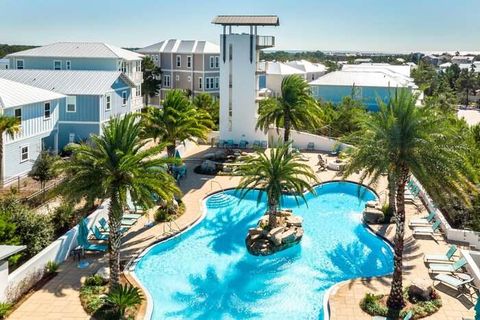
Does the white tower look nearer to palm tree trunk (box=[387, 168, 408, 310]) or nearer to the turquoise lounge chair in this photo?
the turquoise lounge chair

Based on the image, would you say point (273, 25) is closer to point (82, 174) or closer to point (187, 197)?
point (187, 197)

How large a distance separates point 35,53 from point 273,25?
25882 millimetres

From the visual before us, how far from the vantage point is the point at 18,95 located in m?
29.1

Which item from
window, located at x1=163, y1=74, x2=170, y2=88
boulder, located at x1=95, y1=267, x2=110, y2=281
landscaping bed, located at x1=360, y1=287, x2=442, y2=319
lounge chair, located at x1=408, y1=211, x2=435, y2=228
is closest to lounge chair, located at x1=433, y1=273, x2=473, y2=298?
landscaping bed, located at x1=360, y1=287, x2=442, y2=319

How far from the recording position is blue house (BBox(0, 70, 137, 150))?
35688 millimetres

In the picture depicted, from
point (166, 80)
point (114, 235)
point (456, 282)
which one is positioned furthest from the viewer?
point (166, 80)

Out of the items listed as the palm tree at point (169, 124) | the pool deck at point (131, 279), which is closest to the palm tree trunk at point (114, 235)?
the pool deck at point (131, 279)

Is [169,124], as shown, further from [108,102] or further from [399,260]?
[399,260]

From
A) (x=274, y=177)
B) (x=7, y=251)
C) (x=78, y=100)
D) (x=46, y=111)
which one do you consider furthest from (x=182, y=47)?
(x=7, y=251)

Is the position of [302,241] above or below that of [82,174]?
below

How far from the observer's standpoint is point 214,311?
55.1 ft

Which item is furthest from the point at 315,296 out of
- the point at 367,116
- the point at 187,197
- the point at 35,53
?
the point at 35,53

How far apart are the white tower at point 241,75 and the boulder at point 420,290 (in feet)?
91.0

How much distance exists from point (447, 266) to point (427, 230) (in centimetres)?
481
